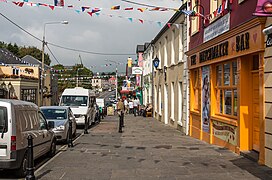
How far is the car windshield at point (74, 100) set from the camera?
23.9 m

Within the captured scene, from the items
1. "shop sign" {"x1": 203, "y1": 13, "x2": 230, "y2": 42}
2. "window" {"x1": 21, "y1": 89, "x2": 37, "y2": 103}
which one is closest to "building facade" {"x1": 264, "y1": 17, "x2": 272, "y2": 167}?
"shop sign" {"x1": 203, "y1": 13, "x2": 230, "y2": 42}

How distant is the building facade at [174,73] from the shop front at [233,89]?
2.96 metres

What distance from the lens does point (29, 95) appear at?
40.7m

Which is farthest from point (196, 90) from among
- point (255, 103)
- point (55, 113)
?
point (255, 103)

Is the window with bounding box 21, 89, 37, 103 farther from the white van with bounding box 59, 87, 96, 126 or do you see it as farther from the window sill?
the window sill

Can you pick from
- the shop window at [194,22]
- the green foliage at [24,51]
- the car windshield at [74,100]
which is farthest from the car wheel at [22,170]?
the green foliage at [24,51]

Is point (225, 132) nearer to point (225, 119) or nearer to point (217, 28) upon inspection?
point (225, 119)

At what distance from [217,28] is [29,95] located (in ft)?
100

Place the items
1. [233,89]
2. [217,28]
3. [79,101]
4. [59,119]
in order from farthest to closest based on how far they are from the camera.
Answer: [79,101]
[59,119]
[217,28]
[233,89]

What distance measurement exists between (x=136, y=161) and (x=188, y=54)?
29.3ft

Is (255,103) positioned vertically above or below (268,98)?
below

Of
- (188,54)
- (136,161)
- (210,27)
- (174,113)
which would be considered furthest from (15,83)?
(136,161)

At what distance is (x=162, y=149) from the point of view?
13078mm

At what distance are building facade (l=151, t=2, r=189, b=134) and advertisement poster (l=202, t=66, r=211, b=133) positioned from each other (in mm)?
3145
